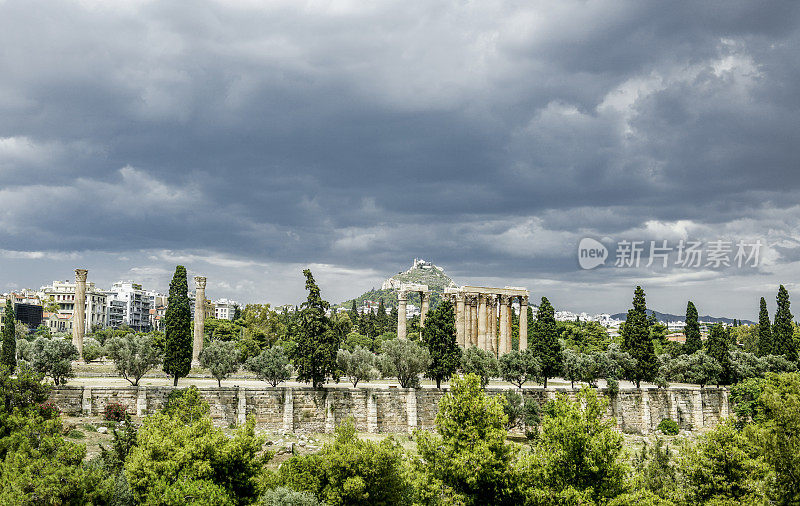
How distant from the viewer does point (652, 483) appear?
2316 centimetres

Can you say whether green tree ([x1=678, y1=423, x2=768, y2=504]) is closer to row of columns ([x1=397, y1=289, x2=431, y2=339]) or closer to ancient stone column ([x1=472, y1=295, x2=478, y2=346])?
row of columns ([x1=397, y1=289, x2=431, y2=339])

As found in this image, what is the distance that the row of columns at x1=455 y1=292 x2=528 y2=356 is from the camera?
6081 cm

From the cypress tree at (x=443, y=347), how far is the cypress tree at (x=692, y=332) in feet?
119

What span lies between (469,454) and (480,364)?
101 ft

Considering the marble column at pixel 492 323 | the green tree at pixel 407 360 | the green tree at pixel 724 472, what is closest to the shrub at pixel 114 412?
the green tree at pixel 407 360

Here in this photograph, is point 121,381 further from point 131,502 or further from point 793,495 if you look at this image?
point 793,495

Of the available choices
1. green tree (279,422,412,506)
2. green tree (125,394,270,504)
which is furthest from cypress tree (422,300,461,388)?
green tree (125,394,270,504)

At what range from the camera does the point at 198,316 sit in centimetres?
5500

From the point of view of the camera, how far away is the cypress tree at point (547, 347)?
50594mm

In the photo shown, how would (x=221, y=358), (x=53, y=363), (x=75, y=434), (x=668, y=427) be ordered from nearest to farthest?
(x=75, y=434) < (x=53, y=363) < (x=221, y=358) < (x=668, y=427)

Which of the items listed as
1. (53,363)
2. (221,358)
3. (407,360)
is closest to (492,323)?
(407,360)

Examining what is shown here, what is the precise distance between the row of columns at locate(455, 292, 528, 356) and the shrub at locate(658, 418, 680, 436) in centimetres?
1540

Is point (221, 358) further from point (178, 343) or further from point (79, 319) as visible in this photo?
point (79, 319)

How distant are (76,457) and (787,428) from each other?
29320mm
